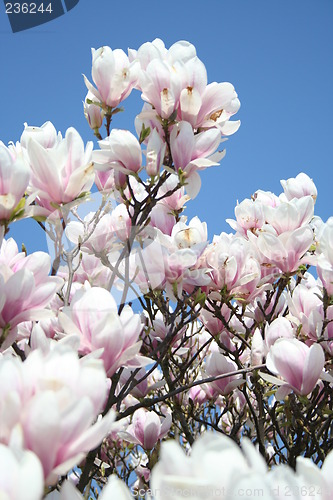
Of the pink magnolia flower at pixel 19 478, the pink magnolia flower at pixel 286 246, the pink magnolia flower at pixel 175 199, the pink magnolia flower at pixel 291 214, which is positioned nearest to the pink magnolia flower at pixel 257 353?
the pink magnolia flower at pixel 286 246

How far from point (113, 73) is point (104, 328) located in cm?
89

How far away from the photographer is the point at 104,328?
37.8 inches

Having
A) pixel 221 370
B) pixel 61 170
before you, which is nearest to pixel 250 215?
pixel 221 370

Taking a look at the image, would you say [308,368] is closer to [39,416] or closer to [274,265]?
[274,265]

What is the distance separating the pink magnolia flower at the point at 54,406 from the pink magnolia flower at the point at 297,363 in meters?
0.79

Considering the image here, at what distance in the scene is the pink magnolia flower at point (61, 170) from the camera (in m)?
1.21

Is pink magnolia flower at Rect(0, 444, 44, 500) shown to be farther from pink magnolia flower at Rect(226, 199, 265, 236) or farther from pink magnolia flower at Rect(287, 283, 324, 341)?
pink magnolia flower at Rect(226, 199, 265, 236)

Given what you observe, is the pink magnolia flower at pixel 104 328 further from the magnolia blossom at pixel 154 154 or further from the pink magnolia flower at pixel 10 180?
the magnolia blossom at pixel 154 154

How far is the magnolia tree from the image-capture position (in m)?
0.56

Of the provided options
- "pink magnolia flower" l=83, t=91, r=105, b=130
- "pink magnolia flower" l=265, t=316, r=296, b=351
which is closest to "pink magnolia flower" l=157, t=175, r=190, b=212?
"pink magnolia flower" l=83, t=91, r=105, b=130

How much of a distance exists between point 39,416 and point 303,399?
3.16ft

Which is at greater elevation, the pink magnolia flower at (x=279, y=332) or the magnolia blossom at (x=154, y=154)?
the magnolia blossom at (x=154, y=154)

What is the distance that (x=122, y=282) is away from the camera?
157 cm

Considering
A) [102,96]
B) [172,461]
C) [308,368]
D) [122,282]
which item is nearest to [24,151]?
[102,96]
